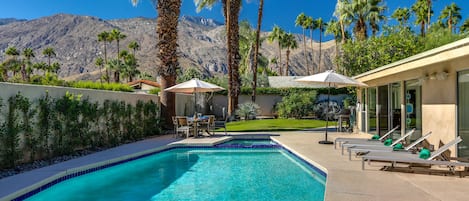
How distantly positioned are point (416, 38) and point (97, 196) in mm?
26203

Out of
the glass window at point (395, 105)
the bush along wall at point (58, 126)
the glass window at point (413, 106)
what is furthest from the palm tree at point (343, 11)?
the bush along wall at point (58, 126)

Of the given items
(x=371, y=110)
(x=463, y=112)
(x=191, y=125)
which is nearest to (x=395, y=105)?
(x=371, y=110)

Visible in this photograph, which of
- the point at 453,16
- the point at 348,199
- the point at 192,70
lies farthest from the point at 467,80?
the point at 192,70

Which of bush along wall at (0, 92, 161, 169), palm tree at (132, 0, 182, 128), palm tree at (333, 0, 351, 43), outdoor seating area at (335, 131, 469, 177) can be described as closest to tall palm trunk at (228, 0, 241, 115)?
palm tree at (132, 0, 182, 128)

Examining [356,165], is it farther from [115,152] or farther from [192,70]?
[192,70]

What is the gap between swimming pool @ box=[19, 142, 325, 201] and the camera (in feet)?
24.8

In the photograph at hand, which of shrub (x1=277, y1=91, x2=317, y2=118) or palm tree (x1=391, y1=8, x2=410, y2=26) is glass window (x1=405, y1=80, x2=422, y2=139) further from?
palm tree (x1=391, y1=8, x2=410, y2=26)

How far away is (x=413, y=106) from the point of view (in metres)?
11.3

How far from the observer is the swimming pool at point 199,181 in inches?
298

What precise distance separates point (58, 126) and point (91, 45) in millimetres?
160708

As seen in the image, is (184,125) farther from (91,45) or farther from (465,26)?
(91,45)

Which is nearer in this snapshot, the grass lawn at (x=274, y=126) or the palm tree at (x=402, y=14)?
the grass lawn at (x=274, y=126)

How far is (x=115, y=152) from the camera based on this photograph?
469 inches

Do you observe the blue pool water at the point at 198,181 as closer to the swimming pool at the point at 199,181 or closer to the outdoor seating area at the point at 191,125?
the swimming pool at the point at 199,181
